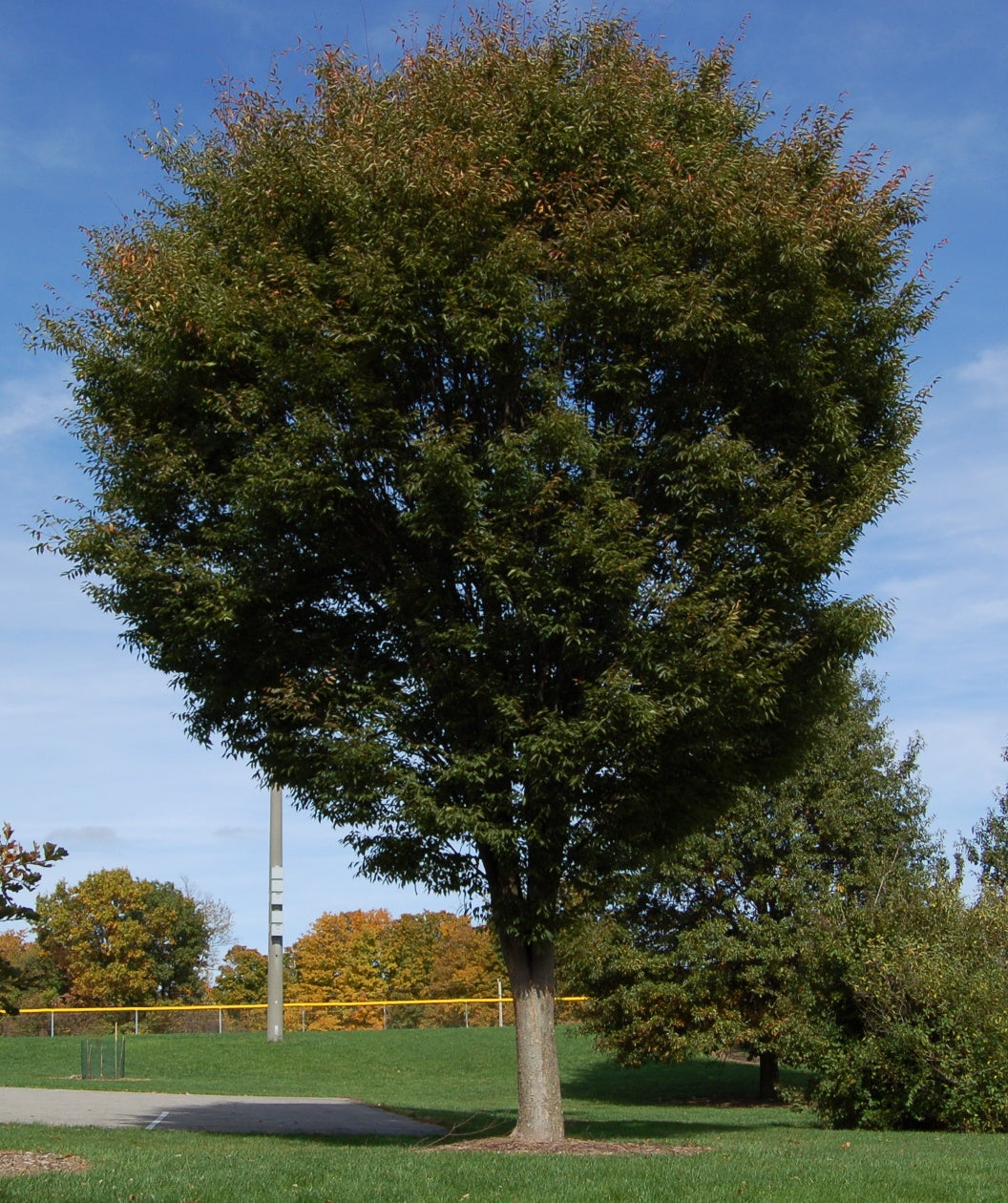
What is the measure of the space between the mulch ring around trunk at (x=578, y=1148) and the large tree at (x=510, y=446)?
229mm

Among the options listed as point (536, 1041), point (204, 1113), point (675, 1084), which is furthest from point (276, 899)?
point (536, 1041)

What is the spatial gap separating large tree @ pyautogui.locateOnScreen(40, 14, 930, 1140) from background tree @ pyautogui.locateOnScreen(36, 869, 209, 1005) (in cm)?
4788

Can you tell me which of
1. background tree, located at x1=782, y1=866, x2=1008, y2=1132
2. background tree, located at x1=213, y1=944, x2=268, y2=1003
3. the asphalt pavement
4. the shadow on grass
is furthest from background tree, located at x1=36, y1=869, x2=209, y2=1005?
background tree, located at x1=782, y1=866, x2=1008, y2=1132

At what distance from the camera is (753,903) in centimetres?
2461

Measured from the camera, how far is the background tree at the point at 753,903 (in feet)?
76.6

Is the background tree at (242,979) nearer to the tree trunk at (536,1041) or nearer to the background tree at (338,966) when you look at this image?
the background tree at (338,966)

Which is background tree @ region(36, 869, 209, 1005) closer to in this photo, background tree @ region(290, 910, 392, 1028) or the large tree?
background tree @ region(290, 910, 392, 1028)

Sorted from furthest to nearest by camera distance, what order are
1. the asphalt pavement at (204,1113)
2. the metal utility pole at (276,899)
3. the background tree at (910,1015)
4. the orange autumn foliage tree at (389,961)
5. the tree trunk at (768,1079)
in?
the orange autumn foliage tree at (389,961)
the metal utility pole at (276,899)
the tree trunk at (768,1079)
the background tree at (910,1015)
the asphalt pavement at (204,1113)

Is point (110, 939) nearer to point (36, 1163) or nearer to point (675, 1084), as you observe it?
point (675, 1084)

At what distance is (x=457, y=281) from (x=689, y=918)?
59.5ft

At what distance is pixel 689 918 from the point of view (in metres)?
24.8

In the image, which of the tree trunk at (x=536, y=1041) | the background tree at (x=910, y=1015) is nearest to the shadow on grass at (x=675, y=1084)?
the background tree at (x=910, y=1015)

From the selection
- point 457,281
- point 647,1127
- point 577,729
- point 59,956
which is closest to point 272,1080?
point 647,1127

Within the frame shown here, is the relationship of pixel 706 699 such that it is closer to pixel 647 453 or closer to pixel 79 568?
pixel 647 453
